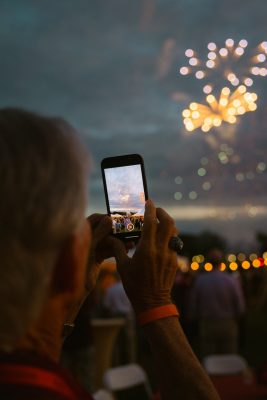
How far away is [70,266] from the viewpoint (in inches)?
30.9

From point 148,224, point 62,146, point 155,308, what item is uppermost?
point 62,146

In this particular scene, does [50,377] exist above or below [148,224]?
below

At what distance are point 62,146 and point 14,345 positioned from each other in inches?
11.9

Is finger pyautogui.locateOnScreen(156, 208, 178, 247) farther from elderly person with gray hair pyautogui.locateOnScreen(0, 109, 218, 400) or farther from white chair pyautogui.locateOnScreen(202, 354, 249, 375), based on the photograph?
white chair pyautogui.locateOnScreen(202, 354, 249, 375)

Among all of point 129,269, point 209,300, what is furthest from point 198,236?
point 129,269

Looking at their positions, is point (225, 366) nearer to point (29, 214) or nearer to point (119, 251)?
point (119, 251)

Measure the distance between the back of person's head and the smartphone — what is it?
0.61 metres

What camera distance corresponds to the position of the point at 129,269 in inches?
43.4

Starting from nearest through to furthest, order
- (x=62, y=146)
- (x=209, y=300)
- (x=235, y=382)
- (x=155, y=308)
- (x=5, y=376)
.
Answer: (x=5, y=376) < (x=62, y=146) < (x=155, y=308) < (x=235, y=382) < (x=209, y=300)

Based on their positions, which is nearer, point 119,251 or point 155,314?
point 155,314

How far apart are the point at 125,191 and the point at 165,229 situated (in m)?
0.41

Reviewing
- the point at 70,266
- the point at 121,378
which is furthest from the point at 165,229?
the point at 121,378

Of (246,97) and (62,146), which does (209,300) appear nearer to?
(246,97)

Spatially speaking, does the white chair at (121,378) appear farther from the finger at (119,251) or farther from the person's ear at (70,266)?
the person's ear at (70,266)
